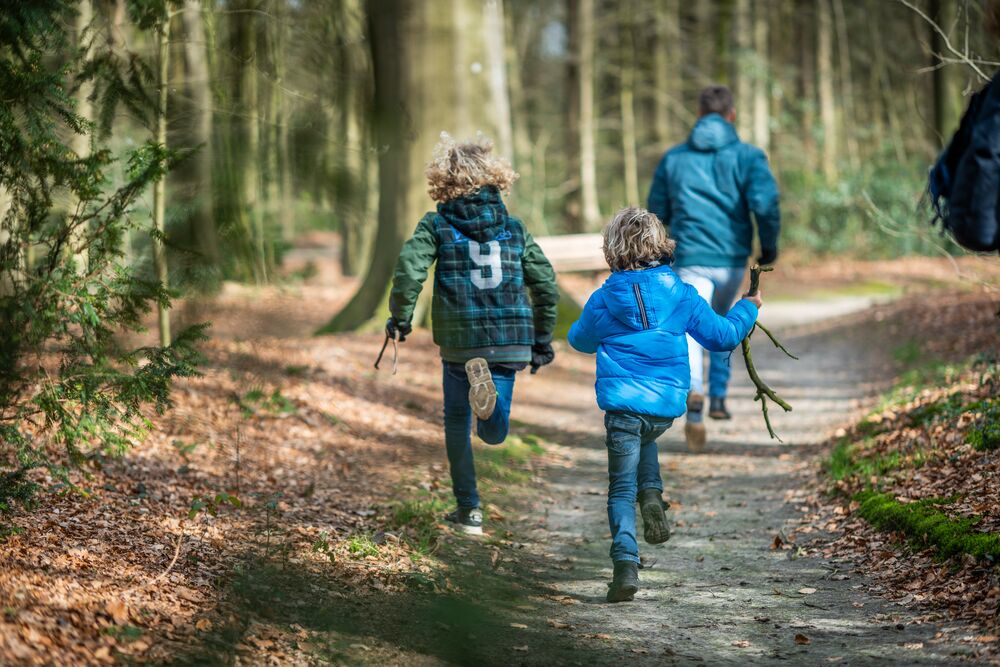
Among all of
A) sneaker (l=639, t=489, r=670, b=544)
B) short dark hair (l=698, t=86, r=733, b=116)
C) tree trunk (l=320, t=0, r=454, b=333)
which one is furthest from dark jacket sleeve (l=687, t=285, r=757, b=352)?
tree trunk (l=320, t=0, r=454, b=333)

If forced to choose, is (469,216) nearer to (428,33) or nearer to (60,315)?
(60,315)

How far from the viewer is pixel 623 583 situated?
16.2 ft

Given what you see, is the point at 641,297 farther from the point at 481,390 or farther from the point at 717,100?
the point at 717,100

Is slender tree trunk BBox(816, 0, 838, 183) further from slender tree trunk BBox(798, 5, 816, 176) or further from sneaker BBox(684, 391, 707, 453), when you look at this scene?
sneaker BBox(684, 391, 707, 453)

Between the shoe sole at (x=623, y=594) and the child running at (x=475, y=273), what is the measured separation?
3.72 ft

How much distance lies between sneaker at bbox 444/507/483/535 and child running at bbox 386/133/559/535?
1.55 feet

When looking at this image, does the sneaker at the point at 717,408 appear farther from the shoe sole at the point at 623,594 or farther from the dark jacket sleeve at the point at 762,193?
the shoe sole at the point at 623,594

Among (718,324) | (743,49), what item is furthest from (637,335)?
(743,49)

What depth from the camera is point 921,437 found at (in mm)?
6852

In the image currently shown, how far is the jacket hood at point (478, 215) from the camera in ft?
18.6

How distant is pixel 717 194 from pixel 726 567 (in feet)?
11.3

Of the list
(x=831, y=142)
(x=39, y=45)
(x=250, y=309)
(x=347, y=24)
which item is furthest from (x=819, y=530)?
(x=831, y=142)

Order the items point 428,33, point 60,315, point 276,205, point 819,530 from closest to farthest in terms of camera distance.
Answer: point 60,315
point 276,205
point 819,530
point 428,33

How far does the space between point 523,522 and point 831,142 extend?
2543 cm
